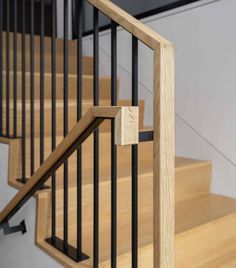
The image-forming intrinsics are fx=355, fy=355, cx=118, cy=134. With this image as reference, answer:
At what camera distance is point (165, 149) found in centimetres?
87

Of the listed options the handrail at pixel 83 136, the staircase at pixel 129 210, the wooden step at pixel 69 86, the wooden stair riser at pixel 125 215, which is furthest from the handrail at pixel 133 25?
the wooden step at pixel 69 86

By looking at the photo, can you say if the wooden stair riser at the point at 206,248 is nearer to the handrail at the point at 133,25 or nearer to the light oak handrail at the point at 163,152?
the light oak handrail at the point at 163,152

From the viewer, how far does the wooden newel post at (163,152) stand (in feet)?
2.83

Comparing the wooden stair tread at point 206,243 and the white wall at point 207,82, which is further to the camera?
the white wall at point 207,82

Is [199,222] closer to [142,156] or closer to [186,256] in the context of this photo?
[186,256]

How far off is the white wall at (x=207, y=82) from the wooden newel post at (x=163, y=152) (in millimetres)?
1116

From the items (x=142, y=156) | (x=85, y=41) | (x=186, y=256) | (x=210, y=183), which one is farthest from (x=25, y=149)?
(x=85, y=41)

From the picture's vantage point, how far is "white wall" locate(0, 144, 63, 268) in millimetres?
1392

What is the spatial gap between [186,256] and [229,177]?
661 millimetres

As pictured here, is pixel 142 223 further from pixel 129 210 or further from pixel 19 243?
pixel 19 243

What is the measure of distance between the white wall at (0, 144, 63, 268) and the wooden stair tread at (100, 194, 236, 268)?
13.1 inches

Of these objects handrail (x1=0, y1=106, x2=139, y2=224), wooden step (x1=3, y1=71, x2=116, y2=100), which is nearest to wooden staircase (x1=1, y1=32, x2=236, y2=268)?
handrail (x1=0, y1=106, x2=139, y2=224)

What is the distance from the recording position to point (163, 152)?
866 mm

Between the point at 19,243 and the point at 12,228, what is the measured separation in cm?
8
